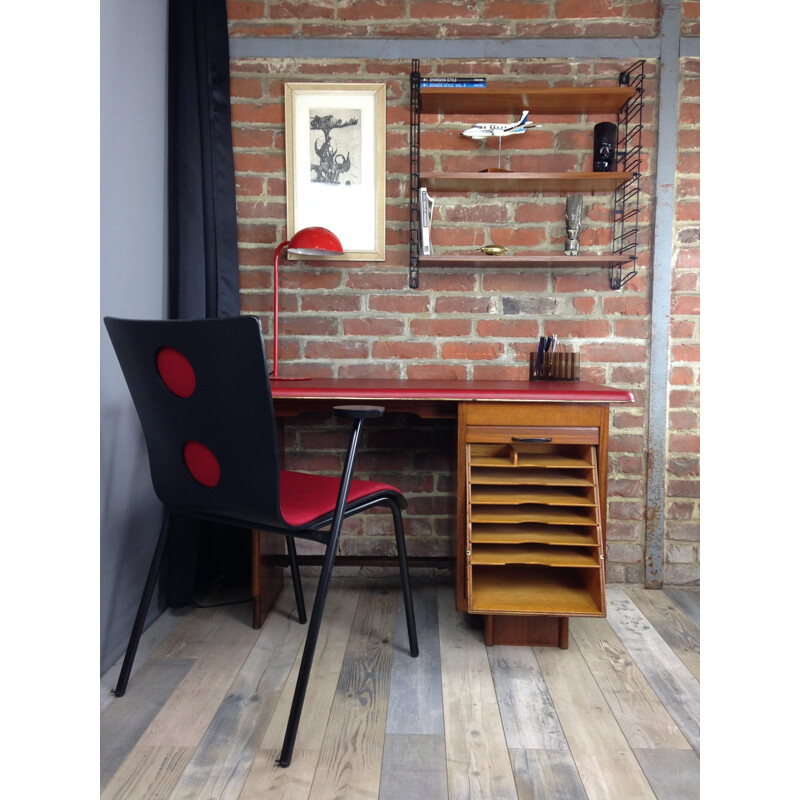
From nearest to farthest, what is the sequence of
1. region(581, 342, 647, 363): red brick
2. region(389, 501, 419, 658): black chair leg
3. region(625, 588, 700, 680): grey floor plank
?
region(389, 501, 419, 658): black chair leg < region(625, 588, 700, 680): grey floor plank < region(581, 342, 647, 363): red brick

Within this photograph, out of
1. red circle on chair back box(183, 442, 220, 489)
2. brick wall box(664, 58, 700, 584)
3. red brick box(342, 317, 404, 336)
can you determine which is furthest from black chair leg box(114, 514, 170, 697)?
brick wall box(664, 58, 700, 584)

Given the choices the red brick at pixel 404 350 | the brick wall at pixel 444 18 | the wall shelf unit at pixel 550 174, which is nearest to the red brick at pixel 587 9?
the brick wall at pixel 444 18

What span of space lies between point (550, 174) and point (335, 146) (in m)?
0.83

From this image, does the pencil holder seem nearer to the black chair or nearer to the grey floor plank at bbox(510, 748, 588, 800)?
the black chair

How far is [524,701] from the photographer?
162 centimetres

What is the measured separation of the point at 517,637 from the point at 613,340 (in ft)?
3.94

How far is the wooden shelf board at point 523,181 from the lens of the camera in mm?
2227

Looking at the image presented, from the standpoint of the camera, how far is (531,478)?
192cm

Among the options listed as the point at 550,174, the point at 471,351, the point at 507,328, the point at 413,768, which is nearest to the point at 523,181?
the point at 550,174

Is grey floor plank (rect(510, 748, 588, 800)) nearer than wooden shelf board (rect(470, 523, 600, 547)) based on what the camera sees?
Yes

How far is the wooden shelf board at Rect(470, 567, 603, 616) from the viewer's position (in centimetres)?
185

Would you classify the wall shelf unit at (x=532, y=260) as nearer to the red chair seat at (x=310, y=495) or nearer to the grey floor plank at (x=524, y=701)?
the red chair seat at (x=310, y=495)

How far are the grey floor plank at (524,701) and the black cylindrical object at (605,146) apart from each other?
1.74 meters

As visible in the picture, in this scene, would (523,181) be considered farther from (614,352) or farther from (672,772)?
(672,772)
